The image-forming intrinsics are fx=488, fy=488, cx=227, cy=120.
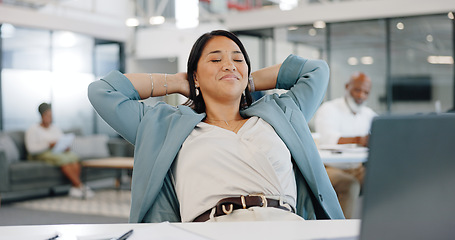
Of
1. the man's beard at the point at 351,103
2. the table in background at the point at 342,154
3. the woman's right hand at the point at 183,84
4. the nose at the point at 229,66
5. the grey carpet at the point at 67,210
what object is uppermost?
the nose at the point at 229,66

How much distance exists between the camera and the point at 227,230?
1.13 metres

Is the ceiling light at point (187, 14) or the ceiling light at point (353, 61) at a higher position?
the ceiling light at point (187, 14)

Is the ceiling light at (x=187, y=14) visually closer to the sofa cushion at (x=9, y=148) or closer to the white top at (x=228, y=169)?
the sofa cushion at (x=9, y=148)

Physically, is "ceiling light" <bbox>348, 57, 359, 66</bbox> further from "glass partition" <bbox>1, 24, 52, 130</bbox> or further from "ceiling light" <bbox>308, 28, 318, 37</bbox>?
"glass partition" <bbox>1, 24, 52, 130</bbox>

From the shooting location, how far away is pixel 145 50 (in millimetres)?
11039

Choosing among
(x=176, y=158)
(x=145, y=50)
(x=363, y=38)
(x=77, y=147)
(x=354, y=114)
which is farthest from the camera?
(x=145, y=50)

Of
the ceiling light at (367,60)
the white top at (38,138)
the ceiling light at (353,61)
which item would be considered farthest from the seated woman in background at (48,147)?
the ceiling light at (367,60)

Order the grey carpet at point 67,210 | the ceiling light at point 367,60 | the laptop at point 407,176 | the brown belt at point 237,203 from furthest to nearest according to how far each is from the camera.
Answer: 1. the ceiling light at point 367,60
2. the grey carpet at point 67,210
3. the brown belt at point 237,203
4. the laptop at point 407,176

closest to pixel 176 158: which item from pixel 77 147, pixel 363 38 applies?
pixel 77 147

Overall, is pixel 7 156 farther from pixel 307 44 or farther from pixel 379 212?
pixel 379 212

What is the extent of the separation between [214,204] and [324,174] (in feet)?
1.43

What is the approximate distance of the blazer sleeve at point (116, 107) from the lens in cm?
180

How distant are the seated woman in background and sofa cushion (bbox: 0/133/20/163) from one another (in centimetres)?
18

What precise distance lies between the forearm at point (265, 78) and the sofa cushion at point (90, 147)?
649 centimetres
